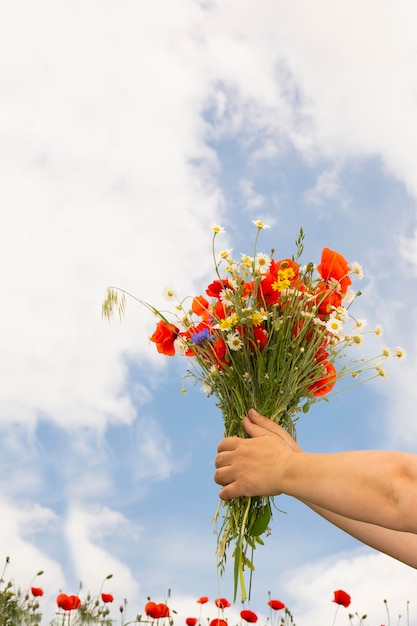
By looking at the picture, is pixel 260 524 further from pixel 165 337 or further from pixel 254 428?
pixel 165 337

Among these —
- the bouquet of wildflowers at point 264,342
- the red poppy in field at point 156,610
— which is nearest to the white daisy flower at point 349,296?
the bouquet of wildflowers at point 264,342

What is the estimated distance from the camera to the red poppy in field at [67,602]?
4.97 m

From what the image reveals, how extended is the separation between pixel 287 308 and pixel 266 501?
980mm

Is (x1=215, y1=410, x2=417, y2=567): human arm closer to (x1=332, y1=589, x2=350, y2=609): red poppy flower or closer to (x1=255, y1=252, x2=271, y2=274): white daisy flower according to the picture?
(x1=255, y1=252, x2=271, y2=274): white daisy flower

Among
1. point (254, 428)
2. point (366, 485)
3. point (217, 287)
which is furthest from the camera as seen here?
point (217, 287)

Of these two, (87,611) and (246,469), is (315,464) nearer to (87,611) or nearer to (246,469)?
(246,469)

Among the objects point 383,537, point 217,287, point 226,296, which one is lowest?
point 383,537

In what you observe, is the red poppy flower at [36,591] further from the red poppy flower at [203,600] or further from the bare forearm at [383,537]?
the bare forearm at [383,537]

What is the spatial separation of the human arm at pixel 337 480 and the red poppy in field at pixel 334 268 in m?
0.87

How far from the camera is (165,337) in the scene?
3898 millimetres

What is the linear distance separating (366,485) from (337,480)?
12cm

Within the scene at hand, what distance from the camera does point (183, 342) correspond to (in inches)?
151

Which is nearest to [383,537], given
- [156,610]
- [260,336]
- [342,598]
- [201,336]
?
[260,336]

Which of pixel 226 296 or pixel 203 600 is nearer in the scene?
pixel 226 296
